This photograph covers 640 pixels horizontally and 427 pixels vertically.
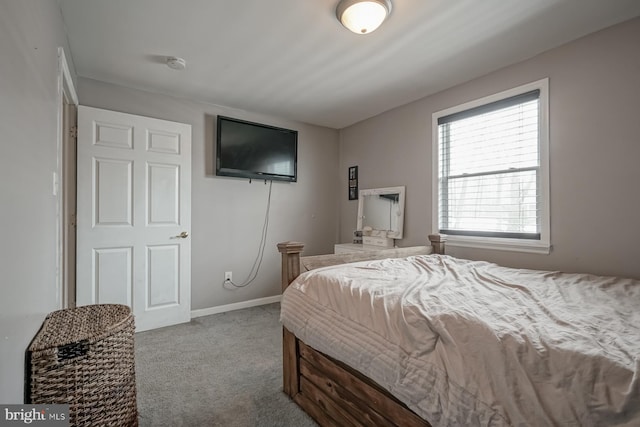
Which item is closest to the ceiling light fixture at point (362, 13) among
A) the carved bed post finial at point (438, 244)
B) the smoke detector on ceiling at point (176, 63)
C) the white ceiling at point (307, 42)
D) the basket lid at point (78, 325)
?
the white ceiling at point (307, 42)

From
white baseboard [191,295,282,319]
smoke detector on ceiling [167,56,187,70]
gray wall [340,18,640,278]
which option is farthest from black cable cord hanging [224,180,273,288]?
gray wall [340,18,640,278]

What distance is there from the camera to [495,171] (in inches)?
104

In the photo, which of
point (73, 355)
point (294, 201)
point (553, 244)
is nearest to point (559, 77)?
point (553, 244)

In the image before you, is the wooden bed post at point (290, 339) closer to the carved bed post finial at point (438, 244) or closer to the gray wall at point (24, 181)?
the gray wall at point (24, 181)

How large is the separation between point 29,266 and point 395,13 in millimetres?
2285

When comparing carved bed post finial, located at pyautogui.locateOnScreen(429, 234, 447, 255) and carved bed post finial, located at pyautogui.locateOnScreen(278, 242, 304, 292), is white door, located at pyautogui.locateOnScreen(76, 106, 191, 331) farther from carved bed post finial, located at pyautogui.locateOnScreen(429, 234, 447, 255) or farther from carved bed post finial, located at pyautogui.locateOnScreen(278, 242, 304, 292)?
carved bed post finial, located at pyautogui.locateOnScreen(429, 234, 447, 255)

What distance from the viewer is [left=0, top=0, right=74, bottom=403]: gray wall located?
92 cm

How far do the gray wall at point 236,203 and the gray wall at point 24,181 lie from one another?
1491 mm

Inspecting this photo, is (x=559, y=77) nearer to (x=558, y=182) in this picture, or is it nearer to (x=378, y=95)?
(x=558, y=182)

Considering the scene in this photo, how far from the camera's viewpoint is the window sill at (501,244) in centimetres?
232

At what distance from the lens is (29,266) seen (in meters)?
1.15

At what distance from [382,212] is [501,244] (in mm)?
1379

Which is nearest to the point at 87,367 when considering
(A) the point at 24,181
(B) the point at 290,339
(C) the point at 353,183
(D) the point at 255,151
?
(A) the point at 24,181

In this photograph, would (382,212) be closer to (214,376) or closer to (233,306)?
(233,306)
